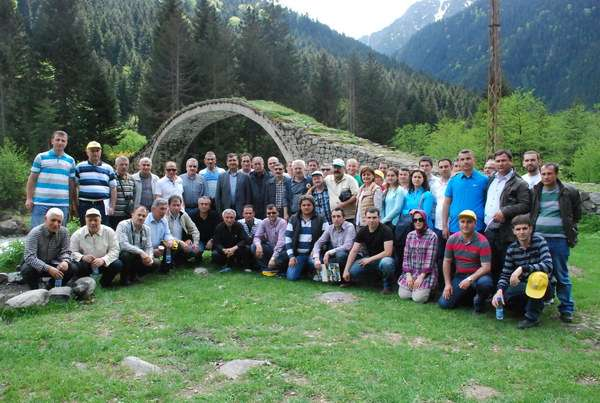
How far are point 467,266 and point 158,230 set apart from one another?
4.03m

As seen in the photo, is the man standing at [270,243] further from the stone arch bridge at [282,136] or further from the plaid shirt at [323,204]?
the stone arch bridge at [282,136]

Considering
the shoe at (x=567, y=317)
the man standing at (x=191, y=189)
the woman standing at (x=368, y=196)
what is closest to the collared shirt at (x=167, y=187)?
the man standing at (x=191, y=189)

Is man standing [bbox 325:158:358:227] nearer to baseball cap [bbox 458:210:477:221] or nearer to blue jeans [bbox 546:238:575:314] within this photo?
baseball cap [bbox 458:210:477:221]

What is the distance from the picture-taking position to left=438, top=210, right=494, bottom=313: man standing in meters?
5.12

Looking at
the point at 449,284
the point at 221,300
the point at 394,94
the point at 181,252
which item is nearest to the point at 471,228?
the point at 449,284

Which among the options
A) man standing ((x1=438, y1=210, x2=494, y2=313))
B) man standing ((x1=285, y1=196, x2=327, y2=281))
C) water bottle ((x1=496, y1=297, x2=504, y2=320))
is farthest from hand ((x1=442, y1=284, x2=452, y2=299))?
man standing ((x1=285, y1=196, x2=327, y2=281))

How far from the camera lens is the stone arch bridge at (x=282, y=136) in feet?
39.8

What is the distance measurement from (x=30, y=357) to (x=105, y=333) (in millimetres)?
722

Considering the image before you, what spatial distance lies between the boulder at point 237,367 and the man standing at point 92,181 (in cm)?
374

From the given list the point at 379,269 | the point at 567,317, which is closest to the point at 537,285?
the point at 567,317

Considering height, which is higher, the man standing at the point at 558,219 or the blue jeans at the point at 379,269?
the man standing at the point at 558,219

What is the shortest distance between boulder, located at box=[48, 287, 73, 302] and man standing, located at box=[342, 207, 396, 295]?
3183 millimetres

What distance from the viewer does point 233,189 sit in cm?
778

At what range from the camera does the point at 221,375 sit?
3.62 meters
